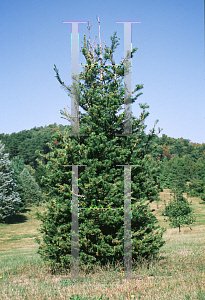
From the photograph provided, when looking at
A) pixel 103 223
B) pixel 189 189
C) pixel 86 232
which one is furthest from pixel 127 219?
pixel 189 189

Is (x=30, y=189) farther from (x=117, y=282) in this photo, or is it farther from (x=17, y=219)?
(x=117, y=282)

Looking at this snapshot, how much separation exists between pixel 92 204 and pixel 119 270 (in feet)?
5.44

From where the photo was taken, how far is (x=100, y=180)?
6.23 meters

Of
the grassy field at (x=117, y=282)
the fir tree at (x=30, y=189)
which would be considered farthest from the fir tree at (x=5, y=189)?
the grassy field at (x=117, y=282)

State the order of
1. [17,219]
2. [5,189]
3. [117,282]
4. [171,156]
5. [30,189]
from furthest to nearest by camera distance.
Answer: [171,156]
[30,189]
[17,219]
[5,189]
[117,282]

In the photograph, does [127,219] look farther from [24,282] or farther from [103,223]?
[24,282]

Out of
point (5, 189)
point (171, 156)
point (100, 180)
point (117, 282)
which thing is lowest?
point (117, 282)

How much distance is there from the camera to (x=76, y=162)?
670 cm

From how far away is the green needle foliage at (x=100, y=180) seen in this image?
635 centimetres

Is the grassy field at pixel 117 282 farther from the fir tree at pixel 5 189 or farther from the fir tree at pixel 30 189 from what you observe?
the fir tree at pixel 30 189

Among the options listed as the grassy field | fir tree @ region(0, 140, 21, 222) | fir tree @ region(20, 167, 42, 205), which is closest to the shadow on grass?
fir tree @ region(20, 167, 42, 205)

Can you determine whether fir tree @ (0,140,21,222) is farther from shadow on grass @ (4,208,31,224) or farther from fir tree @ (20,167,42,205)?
fir tree @ (20,167,42,205)

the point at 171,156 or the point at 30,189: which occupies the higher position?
the point at 171,156

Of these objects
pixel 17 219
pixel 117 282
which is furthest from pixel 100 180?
pixel 17 219
